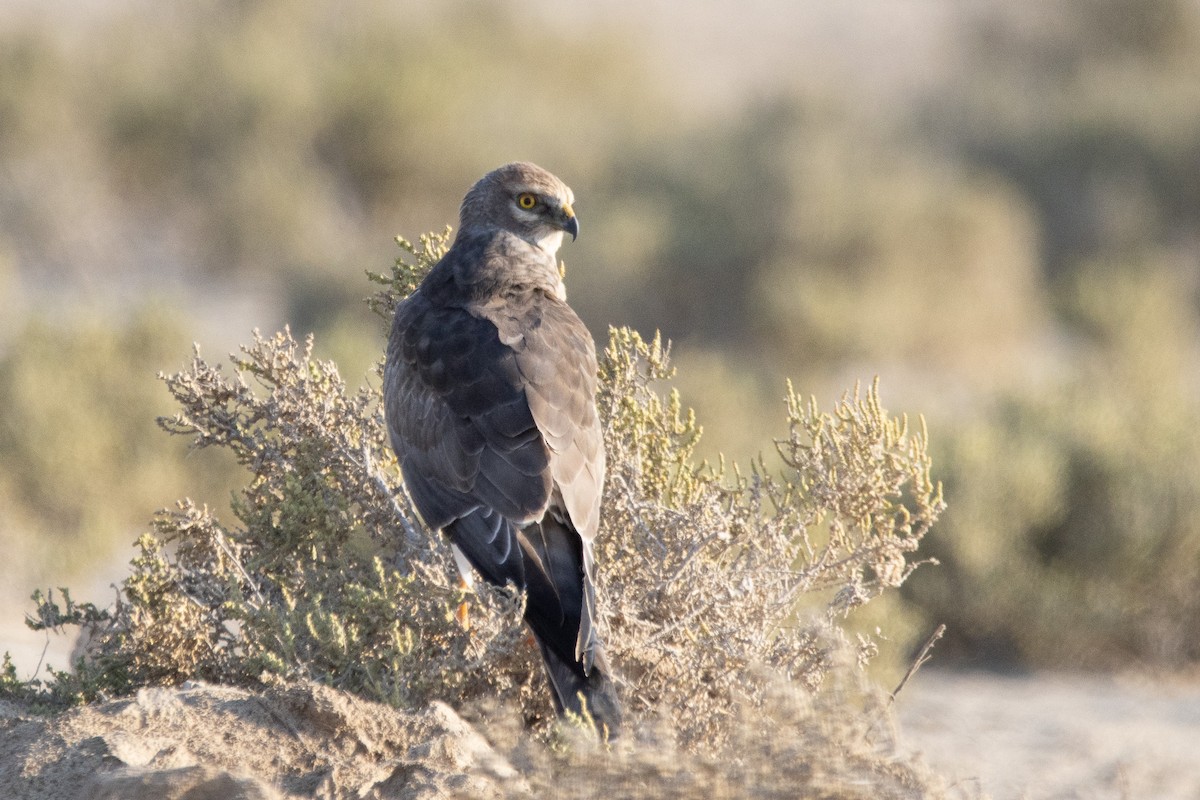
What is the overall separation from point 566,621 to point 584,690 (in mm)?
220

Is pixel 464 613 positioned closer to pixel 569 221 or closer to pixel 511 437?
pixel 511 437

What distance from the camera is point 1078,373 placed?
43.5ft

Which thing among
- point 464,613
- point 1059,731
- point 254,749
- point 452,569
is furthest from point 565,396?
point 1059,731

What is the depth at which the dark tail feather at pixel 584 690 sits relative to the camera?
3910 mm

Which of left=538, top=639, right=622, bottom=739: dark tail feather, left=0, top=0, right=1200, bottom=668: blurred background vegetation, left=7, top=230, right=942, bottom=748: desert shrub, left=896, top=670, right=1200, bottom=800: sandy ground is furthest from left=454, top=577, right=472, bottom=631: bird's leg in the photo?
left=0, top=0, right=1200, bottom=668: blurred background vegetation

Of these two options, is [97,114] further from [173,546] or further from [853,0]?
[853,0]

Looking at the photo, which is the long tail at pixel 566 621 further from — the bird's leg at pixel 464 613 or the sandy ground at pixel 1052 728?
the sandy ground at pixel 1052 728

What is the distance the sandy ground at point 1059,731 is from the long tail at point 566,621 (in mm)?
2404

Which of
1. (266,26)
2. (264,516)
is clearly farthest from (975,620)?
(266,26)

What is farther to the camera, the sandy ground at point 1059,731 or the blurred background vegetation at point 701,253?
the blurred background vegetation at point 701,253

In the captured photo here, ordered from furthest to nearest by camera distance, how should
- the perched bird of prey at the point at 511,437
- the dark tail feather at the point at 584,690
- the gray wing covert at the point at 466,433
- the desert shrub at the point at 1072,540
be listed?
the desert shrub at the point at 1072,540, the gray wing covert at the point at 466,433, the perched bird of prey at the point at 511,437, the dark tail feather at the point at 584,690

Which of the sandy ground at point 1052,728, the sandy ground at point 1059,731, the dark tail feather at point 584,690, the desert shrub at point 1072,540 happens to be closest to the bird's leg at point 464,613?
the dark tail feather at point 584,690

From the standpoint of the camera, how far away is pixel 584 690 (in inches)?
156

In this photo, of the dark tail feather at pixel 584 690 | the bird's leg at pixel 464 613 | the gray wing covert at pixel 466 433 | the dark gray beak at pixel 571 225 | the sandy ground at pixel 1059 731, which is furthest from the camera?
the sandy ground at pixel 1059 731
